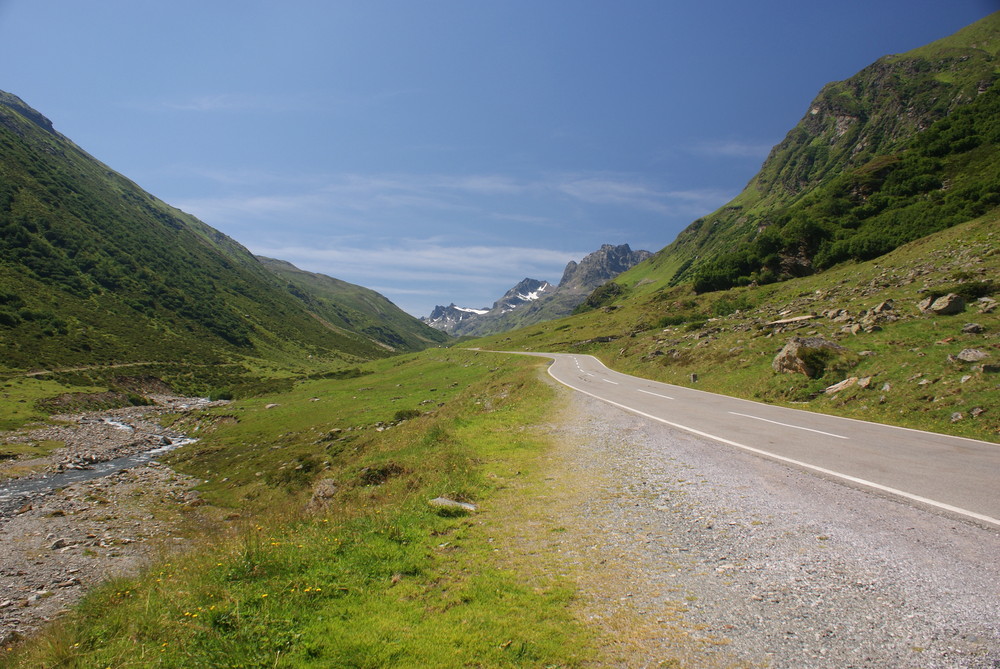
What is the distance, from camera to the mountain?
273 feet

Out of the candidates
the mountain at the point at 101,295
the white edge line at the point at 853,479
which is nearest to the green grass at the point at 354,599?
the white edge line at the point at 853,479

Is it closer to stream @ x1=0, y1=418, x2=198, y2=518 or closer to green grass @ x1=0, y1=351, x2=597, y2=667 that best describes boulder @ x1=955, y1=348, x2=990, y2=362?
green grass @ x1=0, y1=351, x2=597, y2=667

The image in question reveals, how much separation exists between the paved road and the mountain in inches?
3603

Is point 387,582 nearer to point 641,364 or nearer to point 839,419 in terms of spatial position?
point 839,419

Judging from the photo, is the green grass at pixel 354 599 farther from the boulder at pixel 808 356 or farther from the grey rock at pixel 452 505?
the boulder at pixel 808 356

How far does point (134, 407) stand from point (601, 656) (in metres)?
77.9

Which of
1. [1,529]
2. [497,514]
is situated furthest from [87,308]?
[497,514]

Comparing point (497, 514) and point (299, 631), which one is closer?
point (299, 631)

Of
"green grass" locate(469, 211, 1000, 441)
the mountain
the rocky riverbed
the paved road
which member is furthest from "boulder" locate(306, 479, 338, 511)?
the mountain

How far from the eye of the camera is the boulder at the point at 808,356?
2400 cm

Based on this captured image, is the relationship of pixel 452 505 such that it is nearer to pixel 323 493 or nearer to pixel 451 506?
pixel 451 506

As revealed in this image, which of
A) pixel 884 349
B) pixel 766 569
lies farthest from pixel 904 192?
pixel 766 569

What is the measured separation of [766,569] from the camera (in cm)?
611

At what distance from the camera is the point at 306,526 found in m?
9.58
